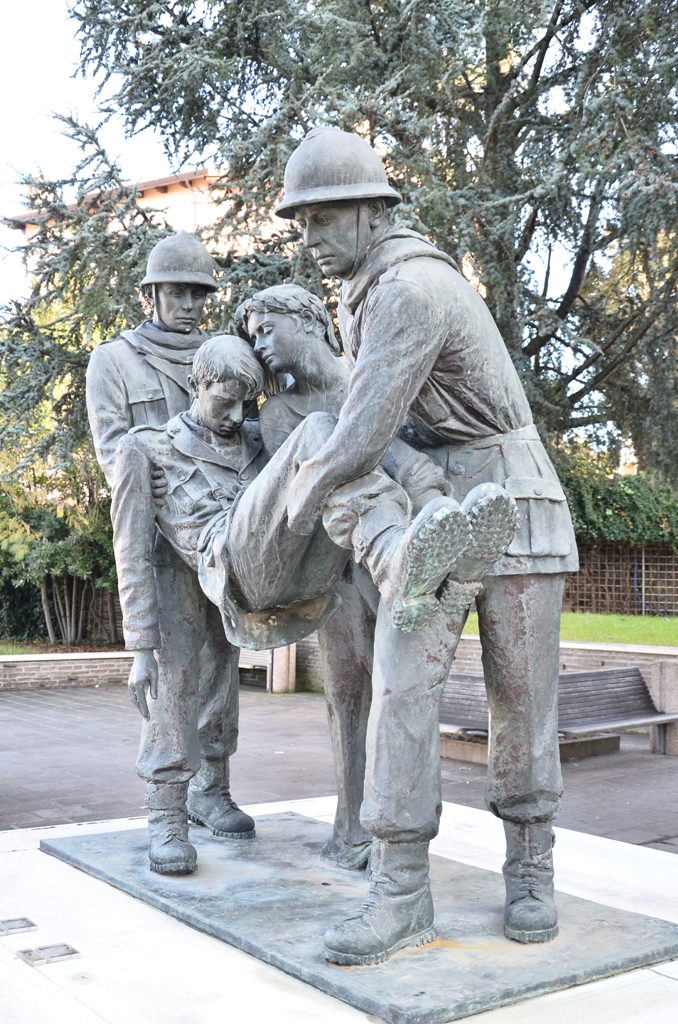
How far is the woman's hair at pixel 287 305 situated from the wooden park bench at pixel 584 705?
500 centimetres

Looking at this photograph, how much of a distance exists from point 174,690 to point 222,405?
99cm

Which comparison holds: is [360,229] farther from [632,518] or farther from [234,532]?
[632,518]

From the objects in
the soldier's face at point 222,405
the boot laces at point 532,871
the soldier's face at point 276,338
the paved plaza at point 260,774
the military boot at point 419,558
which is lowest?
the paved plaza at point 260,774

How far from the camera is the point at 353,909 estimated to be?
130 inches

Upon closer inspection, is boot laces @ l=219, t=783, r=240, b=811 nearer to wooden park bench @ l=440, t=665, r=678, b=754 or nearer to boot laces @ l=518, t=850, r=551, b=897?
boot laces @ l=518, t=850, r=551, b=897

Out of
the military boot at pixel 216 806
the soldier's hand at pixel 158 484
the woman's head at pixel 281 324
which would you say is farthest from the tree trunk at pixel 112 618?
the woman's head at pixel 281 324

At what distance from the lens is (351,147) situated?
9.90 feet

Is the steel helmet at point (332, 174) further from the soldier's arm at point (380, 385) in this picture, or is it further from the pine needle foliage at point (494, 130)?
the pine needle foliage at point (494, 130)

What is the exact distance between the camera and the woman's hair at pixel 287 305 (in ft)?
12.0

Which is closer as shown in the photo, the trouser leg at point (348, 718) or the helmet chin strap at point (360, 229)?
the helmet chin strap at point (360, 229)

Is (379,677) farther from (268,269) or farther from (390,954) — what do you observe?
(268,269)

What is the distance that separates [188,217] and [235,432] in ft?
94.1

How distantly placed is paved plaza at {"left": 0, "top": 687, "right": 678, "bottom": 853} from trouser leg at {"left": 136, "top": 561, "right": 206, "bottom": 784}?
2912 millimetres

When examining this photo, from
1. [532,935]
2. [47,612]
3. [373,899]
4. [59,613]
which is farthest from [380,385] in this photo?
[59,613]
